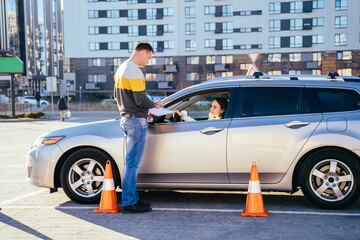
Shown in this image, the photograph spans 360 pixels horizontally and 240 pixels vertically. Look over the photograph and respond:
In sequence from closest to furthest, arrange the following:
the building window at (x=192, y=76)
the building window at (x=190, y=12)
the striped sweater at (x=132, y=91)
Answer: the striped sweater at (x=132, y=91) → the building window at (x=190, y=12) → the building window at (x=192, y=76)

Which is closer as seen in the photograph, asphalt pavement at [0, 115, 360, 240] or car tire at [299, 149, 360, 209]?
asphalt pavement at [0, 115, 360, 240]

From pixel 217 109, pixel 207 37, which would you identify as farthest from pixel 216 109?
pixel 207 37

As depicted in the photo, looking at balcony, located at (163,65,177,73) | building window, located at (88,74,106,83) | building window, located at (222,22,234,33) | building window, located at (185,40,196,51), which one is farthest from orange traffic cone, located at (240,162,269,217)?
building window, located at (88,74,106,83)

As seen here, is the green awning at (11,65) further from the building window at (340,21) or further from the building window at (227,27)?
the building window at (340,21)

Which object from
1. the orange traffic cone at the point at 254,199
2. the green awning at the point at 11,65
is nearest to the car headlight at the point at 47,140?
the orange traffic cone at the point at 254,199

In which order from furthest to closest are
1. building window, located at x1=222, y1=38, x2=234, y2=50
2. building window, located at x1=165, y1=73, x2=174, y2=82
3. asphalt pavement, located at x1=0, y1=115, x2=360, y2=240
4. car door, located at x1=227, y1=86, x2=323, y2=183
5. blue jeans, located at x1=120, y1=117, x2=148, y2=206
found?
building window, located at x1=165, y1=73, x2=174, y2=82 → building window, located at x1=222, y1=38, x2=234, y2=50 → car door, located at x1=227, y1=86, x2=323, y2=183 → blue jeans, located at x1=120, y1=117, x2=148, y2=206 → asphalt pavement, located at x1=0, y1=115, x2=360, y2=240

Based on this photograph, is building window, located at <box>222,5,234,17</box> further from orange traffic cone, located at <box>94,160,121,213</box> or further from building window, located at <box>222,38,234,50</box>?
orange traffic cone, located at <box>94,160,121,213</box>

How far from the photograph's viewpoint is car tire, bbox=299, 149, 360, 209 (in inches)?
232

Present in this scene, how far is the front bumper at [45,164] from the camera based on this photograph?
6457 millimetres

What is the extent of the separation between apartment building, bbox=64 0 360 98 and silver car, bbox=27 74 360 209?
227 ft

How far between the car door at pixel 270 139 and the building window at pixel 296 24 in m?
70.4

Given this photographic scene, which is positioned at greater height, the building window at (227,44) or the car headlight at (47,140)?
the building window at (227,44)

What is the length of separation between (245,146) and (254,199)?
2.21 ft

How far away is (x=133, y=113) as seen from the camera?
589cm
